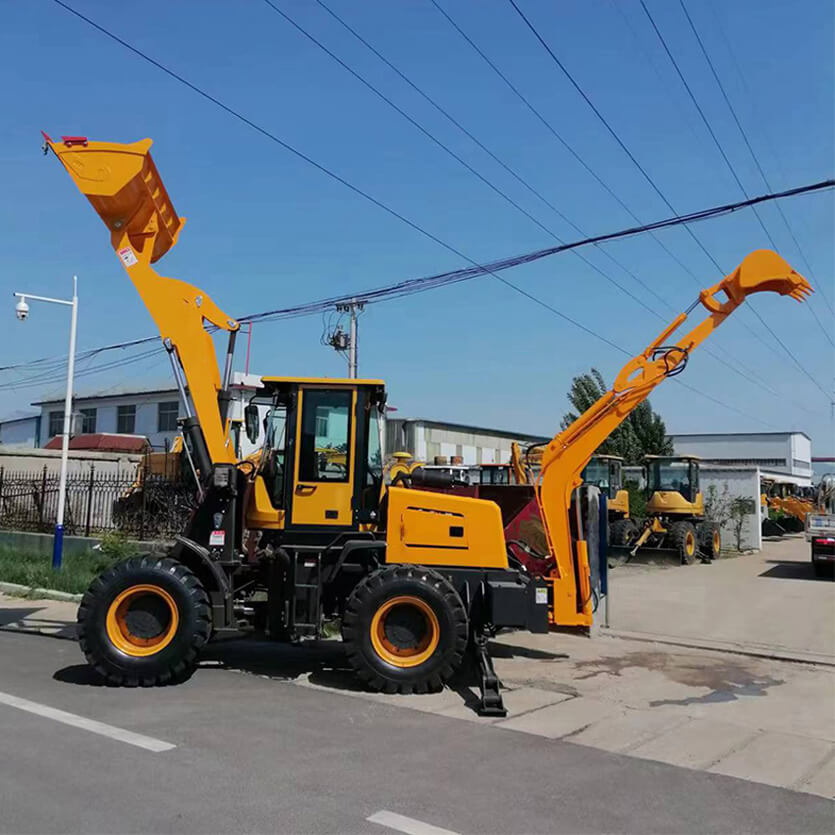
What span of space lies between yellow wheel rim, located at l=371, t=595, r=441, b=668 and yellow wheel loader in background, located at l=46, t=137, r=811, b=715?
14 millimetres

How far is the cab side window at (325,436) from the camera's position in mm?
8078

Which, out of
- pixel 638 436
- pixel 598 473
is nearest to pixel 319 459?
pixel 598 473

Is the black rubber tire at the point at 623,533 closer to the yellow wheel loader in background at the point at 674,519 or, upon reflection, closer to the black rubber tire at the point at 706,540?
the yellow wheel loader in background at the point at 674,519

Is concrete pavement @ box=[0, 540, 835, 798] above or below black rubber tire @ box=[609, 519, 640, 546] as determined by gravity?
below

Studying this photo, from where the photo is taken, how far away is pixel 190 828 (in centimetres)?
425

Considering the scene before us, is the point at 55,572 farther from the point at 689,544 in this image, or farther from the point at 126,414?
the point at 126,414

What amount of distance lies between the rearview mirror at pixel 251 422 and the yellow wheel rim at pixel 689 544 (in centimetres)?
1661

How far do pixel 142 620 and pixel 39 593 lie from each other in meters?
7.45

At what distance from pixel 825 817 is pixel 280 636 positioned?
5062 millimetres

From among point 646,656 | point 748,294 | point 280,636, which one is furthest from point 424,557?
point 748,294

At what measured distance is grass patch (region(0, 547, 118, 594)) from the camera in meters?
14.3

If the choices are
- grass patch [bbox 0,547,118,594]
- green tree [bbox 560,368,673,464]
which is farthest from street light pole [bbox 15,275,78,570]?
green tree [bbox 560,368,673,464]

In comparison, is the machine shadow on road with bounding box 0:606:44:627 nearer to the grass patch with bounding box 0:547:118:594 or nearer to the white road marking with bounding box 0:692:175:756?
the grass patch with bounding box 0:547:118:594

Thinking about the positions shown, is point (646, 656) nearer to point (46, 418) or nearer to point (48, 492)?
point (48, 492)
